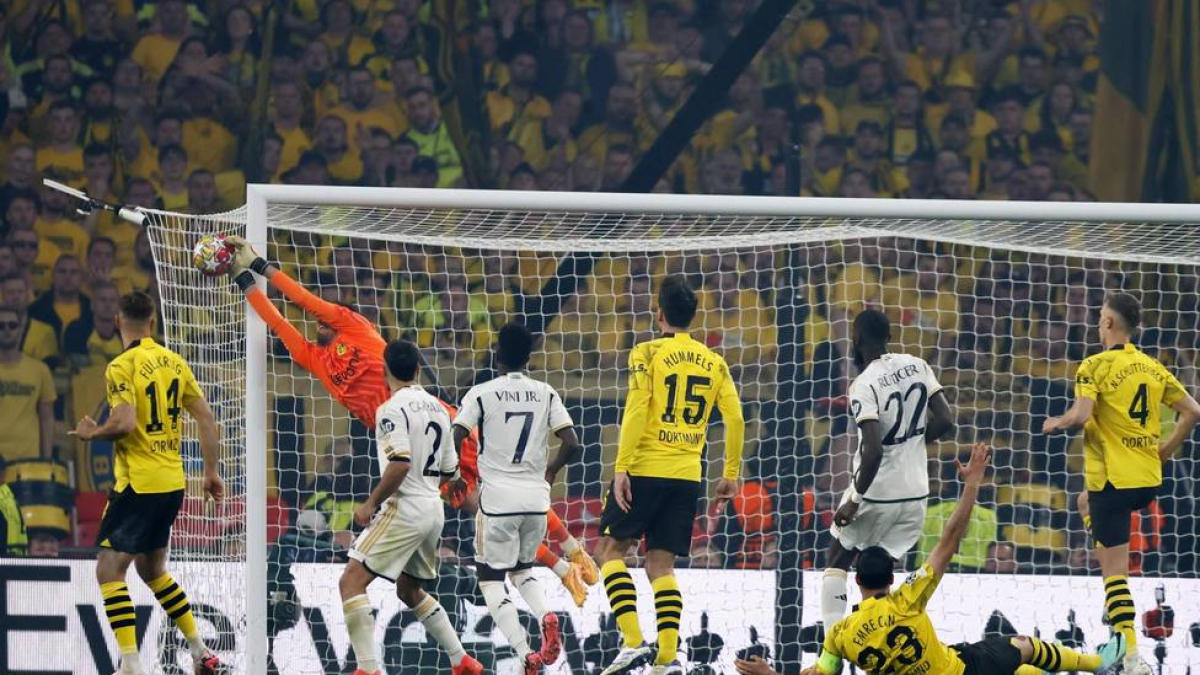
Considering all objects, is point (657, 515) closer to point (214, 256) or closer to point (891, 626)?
point (891, 626)

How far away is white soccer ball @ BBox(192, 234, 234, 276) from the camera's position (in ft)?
25.5

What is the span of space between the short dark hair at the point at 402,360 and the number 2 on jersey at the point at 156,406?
949 mm

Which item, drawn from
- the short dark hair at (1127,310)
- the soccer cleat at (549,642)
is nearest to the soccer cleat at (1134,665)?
the short dark hair at (1127,310)

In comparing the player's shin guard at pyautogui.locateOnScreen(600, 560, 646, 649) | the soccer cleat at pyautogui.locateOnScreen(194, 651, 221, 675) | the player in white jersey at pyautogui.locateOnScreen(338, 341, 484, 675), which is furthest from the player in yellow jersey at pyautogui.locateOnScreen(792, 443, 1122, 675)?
the soccer cleat at pyautogui.locateOnScreen(194, 651, 221, 675)

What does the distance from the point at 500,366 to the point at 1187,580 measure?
346 cm

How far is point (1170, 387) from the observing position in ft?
26.3

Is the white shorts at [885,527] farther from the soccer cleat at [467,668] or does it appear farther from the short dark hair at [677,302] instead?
the soccer cleat at [467,668]

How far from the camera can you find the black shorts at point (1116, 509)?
7980mm

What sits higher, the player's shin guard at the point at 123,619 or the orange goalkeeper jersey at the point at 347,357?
the orange goalkeeper jersey at the point at 347,357

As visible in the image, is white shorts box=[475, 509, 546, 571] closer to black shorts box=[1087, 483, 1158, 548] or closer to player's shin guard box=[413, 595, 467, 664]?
player's shin guard box=[413, 595, 467, 664]

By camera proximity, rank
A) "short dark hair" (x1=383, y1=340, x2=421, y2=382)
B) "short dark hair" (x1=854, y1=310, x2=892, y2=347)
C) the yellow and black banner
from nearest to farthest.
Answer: "short dark hair" (x1=383, y1=340, x2=421, y2=382), "short dark hair" (x1=854, y1=310, x2=892, y2=347), the yellow and black banner

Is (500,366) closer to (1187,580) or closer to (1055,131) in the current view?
(1187,580)

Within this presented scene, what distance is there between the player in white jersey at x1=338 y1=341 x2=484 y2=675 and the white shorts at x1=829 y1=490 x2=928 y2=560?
1.69 metres

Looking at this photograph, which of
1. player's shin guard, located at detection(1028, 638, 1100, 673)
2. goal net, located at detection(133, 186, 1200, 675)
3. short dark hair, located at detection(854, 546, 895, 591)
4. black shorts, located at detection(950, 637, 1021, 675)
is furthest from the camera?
goal net, located at detection(133, 186, 1200, 675)
